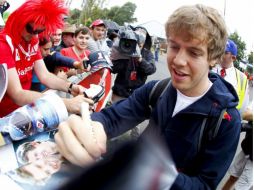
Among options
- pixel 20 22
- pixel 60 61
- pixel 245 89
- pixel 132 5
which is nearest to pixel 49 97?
pixel 20 22

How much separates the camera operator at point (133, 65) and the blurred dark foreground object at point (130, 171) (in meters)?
3.24

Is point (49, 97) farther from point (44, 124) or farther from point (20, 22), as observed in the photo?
point (20, 22)

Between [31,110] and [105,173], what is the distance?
0.56 m

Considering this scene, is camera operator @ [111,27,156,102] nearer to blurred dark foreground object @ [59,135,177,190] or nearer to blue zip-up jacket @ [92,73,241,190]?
blue zip-up jacket @ [92,73,241,190]

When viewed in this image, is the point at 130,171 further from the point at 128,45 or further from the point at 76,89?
the point at 128,45

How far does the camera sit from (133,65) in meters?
3.78

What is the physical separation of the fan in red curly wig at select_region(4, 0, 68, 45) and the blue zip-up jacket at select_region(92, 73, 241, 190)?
2.76 ft

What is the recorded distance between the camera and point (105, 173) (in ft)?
1.55

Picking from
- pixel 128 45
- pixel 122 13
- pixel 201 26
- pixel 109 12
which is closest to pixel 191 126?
pixel 201 26

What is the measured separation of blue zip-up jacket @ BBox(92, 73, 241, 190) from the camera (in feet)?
3.60

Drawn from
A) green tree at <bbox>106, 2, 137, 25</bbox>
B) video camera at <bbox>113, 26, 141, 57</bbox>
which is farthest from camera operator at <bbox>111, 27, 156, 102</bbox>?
green tree at <bbox>106, 2, 137, 25</bbox>

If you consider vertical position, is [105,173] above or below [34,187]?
above

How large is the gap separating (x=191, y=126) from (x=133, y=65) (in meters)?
2.64

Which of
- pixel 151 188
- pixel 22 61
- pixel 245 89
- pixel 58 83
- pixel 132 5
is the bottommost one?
pixel 132 5
